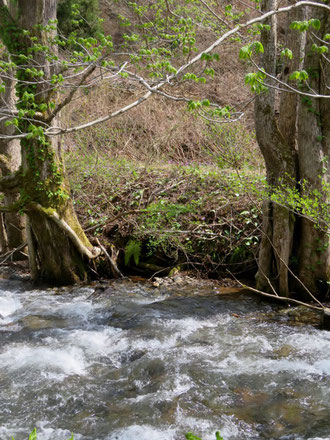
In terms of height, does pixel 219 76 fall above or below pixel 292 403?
above

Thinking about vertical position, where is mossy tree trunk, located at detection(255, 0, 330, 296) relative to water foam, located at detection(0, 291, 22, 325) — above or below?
above

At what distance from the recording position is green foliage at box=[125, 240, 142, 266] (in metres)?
8.88

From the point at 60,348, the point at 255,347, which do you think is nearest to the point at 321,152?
the point at 255,347

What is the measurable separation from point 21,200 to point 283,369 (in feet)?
17.4

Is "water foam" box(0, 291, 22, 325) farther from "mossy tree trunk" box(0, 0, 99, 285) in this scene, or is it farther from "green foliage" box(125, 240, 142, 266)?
"green foliage" box(125, 240, 142, 266)

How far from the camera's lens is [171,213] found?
27.8 feet

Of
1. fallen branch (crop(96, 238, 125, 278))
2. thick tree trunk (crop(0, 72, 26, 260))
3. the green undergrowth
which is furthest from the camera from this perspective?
thick tree trunk (crop(0, 72, 26, 260))

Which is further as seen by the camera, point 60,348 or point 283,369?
point 60,348

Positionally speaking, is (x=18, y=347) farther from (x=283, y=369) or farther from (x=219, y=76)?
(x=219, y=76)

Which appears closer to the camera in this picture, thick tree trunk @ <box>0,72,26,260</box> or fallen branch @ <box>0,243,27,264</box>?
fallen branch @ <box>0,243,27,264</box>

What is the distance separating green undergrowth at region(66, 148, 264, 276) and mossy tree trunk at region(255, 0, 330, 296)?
76 centimetres

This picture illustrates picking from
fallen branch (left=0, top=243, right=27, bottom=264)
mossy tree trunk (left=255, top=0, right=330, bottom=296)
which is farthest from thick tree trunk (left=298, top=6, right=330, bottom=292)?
fallen branch (left=0, top=243, right=27, bottom=264)

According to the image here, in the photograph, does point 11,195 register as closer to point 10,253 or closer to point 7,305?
point 10,253

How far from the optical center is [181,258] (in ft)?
29.0
